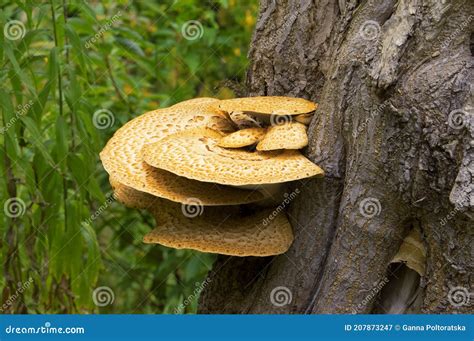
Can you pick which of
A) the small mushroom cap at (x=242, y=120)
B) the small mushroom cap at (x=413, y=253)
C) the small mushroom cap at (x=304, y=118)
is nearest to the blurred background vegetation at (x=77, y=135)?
the small mushroom cap at (x=242, y=120)

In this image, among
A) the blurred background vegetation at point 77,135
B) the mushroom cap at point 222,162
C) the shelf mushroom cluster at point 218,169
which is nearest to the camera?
the mushroom cap at point 222,162

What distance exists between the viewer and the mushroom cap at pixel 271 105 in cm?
300

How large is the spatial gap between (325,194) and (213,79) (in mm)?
3662

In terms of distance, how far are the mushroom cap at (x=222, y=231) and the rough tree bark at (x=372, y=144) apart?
5.4 inches

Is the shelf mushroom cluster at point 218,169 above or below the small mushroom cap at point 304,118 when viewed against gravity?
below

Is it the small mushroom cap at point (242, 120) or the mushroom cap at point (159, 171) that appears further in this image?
the small mushroom cap at point (242, 120)

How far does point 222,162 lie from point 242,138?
239 millimetres

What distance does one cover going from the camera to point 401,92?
2621mm

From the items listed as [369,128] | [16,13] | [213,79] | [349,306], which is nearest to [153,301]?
[213,79]

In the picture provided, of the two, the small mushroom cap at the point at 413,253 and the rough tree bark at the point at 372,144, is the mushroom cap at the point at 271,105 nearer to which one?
the rough tree bark at the point at 372,144

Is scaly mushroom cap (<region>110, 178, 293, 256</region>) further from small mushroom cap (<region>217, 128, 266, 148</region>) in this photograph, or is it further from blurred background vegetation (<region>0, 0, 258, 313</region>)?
blurred background vegetation (<region>0, 0, 258, 313</region>)

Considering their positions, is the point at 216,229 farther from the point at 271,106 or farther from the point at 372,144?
the point at 372,144

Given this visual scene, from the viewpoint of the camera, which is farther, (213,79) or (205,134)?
(213,79)

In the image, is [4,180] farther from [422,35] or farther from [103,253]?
[422,35]
